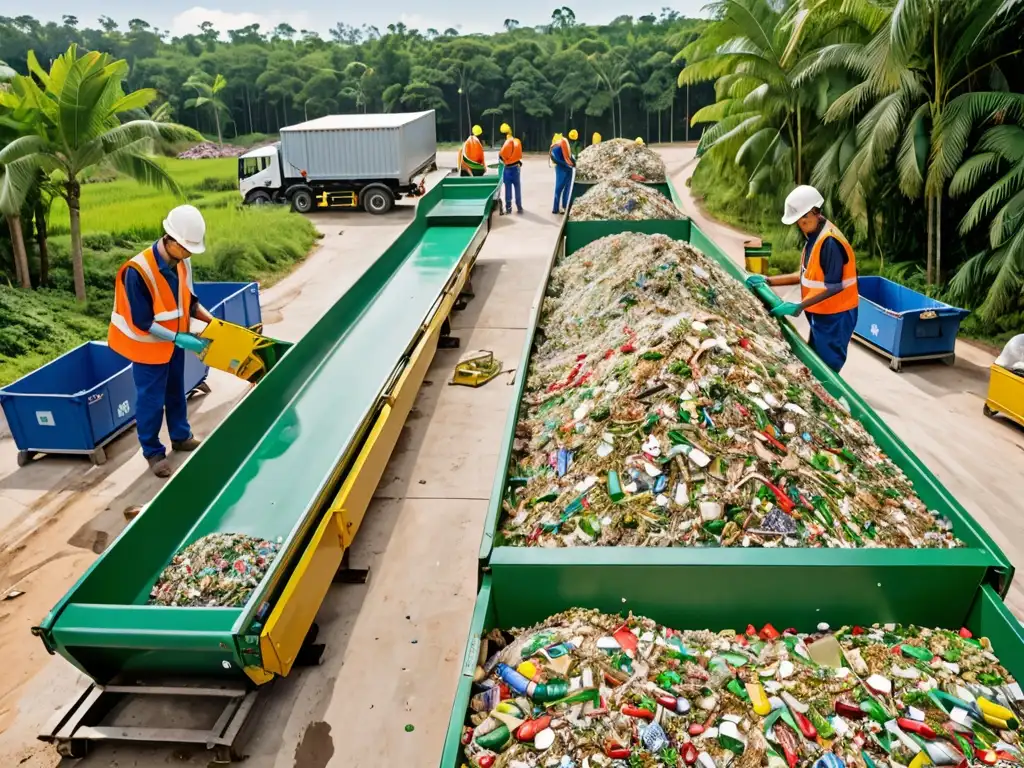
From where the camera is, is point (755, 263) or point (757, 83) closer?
point (755, 263)

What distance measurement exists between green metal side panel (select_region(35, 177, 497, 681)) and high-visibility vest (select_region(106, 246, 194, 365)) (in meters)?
0.78

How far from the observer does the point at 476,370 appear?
7590 millimetres

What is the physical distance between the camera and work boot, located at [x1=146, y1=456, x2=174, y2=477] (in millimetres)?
5703

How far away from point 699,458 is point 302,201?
46.3ft

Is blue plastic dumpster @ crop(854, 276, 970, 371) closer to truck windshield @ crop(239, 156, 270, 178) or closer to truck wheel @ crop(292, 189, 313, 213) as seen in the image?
truck wheel @ crop(292, 189, 313, 213)

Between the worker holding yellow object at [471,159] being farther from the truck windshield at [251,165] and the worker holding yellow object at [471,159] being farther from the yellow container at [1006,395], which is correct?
the yellow container at [1006,395]

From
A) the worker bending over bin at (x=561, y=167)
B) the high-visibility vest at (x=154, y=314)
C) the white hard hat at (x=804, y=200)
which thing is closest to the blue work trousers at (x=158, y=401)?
the high-visibility vest at (x=154, y=314)

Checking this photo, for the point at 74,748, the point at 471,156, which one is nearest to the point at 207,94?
the point at 471,156

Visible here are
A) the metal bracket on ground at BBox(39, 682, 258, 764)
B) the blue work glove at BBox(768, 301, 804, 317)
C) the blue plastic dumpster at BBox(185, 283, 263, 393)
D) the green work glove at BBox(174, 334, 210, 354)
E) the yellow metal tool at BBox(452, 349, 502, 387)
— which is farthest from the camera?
the yellow metal tool at BBox(452, 349, 502, 387)

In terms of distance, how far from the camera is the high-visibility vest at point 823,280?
552 cm

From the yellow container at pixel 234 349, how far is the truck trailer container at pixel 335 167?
10415 millimetres

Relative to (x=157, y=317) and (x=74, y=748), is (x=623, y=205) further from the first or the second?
(x=74, y=748)

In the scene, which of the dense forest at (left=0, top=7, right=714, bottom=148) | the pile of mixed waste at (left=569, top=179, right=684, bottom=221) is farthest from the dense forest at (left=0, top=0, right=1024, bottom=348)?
the dense forest at (left=0, top=7, right=714, bottom=148)

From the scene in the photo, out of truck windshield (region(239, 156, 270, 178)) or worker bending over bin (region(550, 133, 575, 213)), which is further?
truck windshield (region(239, 156, 270, 178))
